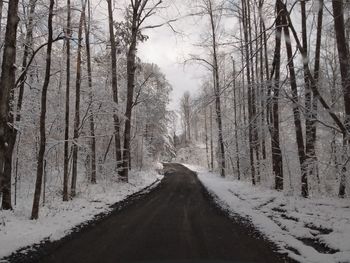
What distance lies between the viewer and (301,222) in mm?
10188

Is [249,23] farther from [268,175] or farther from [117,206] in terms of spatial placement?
[117,206]

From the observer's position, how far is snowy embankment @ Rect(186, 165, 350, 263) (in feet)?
24.1

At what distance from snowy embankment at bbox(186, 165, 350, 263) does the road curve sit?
502mm

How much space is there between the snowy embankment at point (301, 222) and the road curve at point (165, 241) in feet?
1.65

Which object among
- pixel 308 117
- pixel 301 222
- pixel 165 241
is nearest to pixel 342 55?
pixel 308 117

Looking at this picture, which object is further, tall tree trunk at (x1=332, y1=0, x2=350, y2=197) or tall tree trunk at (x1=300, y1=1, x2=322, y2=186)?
tall tree trunk at (x1=332, y1=0, x2=350, y2=197)

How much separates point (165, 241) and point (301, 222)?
13.1ft

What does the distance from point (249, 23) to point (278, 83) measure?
13756 millimetres

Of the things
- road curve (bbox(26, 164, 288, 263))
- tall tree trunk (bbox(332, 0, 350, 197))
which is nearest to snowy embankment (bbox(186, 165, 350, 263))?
road curve (bbox(26, 164, 288, 263))

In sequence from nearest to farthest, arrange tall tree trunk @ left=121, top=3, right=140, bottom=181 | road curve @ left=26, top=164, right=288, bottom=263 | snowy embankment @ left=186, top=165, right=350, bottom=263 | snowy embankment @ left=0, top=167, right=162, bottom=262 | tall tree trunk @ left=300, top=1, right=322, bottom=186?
road curve @ left=26, top=164, right=288, bottom=263
snowy embankment @ left=186, top=165, right=350, bottom=263
snowy embankment @ left=0, top=167, right=162, bottom=262
tall tree trunk @ left=300, top=1, right=322, bottom=186
tall tree trunk @ left=121, top=3, right=140, bottom=181

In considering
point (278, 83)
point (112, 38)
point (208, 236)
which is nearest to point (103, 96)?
point (112, 38)

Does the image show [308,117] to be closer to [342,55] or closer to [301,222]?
[342,55]

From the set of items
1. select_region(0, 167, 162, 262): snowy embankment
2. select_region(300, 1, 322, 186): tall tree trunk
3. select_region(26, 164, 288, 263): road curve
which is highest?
select_region(300, 1, 322, 186): tall tree trunk

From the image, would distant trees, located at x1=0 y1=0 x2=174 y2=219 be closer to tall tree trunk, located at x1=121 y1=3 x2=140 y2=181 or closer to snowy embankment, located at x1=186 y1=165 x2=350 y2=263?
tall tree trunk, located at x1=121 y1=3 x2=140 y2=181
